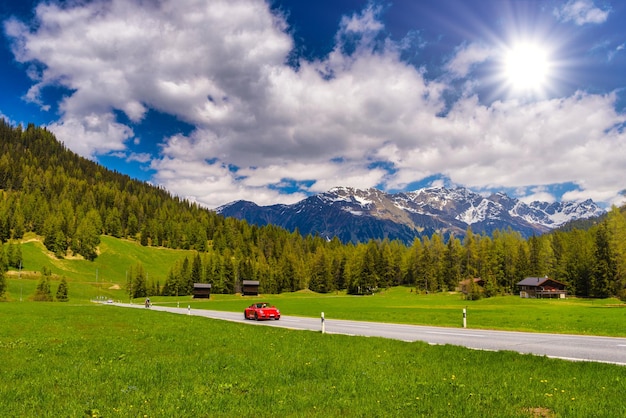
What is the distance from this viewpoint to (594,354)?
613 inches

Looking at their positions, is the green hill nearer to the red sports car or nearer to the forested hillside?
the forested hillside

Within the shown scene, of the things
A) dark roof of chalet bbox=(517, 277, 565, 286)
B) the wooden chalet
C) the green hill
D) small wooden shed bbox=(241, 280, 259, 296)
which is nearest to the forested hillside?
the wooden chalet

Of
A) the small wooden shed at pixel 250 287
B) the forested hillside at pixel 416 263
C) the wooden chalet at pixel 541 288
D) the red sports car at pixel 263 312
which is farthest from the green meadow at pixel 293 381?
the small wooden shed at pixel 250 287

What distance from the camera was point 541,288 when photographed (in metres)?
120

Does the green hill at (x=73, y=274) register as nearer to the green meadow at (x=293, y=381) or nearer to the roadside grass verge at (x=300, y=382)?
the green meadow at (x=293, y=381)

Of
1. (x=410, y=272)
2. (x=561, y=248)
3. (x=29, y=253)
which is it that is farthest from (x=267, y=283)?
(x=561, y=248)

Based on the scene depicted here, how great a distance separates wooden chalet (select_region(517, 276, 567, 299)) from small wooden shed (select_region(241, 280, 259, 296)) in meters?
97.5

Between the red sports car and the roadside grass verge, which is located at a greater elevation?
the roadside grass verge

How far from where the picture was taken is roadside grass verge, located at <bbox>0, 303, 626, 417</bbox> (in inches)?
325

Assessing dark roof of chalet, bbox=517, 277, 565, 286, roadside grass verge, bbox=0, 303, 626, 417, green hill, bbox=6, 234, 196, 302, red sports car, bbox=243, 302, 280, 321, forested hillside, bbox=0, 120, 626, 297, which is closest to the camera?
roadside grass verge, bbox=0, 303, 626, 417

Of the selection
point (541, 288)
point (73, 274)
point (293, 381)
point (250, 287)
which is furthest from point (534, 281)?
point (73, 274)

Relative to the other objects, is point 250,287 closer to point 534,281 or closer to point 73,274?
point 73,274

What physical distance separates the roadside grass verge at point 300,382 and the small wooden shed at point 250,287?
145m

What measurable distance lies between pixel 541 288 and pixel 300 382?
131805mm
